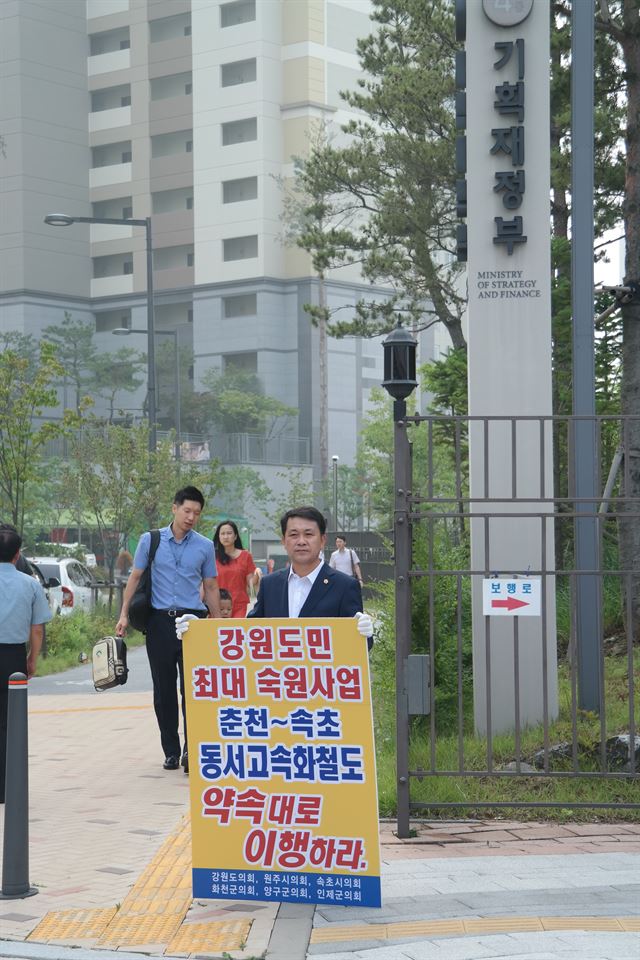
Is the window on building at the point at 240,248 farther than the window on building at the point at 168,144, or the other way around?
the window on building at the point at 168,144

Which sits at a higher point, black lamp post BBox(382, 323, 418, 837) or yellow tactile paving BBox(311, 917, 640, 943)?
black lamp post BBox(382, 323, 418, 837)

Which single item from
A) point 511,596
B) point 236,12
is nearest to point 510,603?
point 511,596

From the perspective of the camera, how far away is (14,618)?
336 inches

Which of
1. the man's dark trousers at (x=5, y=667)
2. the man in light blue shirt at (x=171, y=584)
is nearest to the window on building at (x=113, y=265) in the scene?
the man in light blue shirt at (x=171, y=584)

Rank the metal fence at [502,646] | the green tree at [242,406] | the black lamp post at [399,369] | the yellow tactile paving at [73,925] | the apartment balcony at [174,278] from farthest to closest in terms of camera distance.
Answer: the apartment balcony at [174,278]
the green tree at [242,406]
the black lamp post at [399,369]
the metal fence at [502,646]
the yellow tactile paving at [73,925]

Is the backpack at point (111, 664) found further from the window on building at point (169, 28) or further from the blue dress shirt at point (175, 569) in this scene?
the window on building at point (169, 28)

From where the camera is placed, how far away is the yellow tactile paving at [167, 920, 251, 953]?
206 inches

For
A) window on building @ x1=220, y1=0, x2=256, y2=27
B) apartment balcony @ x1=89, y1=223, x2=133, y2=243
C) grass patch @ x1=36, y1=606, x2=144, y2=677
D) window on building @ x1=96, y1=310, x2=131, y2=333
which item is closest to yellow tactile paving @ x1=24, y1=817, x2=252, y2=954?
grass patch @ x1=36, y1=606, x2=144, y2=677

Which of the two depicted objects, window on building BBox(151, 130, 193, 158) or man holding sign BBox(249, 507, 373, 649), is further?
window on building BBox(151, 130, 193, 158)

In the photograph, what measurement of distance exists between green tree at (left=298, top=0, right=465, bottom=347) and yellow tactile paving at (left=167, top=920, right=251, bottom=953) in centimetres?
2075

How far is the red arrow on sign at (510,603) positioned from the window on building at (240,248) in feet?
225

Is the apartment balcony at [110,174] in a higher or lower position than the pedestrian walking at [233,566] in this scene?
higher

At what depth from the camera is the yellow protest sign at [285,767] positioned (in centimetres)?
557

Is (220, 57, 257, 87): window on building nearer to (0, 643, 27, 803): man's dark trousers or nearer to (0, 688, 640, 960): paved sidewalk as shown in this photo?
(0, 643, 27, 803): man's dark trousers
